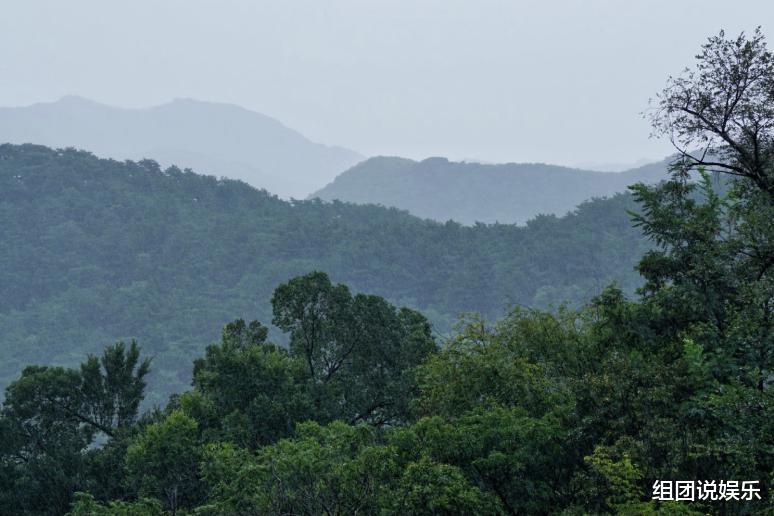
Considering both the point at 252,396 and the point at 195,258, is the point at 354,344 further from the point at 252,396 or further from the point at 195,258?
the point at 195,258

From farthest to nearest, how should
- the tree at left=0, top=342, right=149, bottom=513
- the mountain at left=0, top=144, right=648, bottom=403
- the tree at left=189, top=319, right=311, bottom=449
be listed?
the mountain at left=0, top=144, right=648, bottom=403 → the tree at left=0, top=342, right=149, bottom=513 → the tree at left=189, top=319, right=311, bottom=449

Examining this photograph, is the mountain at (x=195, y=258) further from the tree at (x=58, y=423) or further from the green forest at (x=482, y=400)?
the green forest at (x=482, y=400)

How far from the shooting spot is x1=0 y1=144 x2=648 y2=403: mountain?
4621 inches

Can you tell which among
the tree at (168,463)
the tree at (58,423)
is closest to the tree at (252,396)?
the tree at (168,463)

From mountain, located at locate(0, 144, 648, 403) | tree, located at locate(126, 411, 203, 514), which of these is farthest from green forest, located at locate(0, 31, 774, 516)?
mountain, located at locate(0, 144, 648, 403)

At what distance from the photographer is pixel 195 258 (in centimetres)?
13500

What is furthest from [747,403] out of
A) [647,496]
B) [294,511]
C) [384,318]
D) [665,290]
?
[384,318]

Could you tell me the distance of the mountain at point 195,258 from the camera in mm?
117375

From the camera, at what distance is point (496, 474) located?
17391 millimetres

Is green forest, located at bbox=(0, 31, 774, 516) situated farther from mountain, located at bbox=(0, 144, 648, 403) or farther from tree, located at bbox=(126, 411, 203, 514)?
mountain, located at bbox=(0, 144, 648, 403)

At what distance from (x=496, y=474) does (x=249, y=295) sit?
111356mm

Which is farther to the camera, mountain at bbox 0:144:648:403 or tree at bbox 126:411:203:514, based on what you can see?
mountain at bbox 0:144:648:403

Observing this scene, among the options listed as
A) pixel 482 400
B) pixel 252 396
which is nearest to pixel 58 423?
pixel 252 396

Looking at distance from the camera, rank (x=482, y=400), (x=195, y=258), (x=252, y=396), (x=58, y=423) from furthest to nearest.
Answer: (x=195, y=258) < (x=58, y=423) < (x=252, y=396) < (x=482, y=400)
